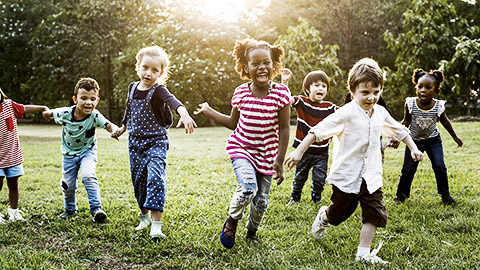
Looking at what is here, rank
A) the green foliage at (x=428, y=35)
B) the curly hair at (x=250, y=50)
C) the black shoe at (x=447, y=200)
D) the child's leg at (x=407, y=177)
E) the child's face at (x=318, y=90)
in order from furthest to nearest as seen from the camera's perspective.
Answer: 1. the green foliage at (x=428, y=35)
2. the child's face at (x=318, y=90)
3. the child's leg at (x=407, y=177)
4. the black shoe at (x=447, y=200)
5. the curly hair at (x=250, y=50)

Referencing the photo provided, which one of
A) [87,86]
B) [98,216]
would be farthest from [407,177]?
[87,86]

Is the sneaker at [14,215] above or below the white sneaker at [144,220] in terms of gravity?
below

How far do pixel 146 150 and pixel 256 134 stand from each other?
3.66 ft

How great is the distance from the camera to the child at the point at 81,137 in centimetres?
433

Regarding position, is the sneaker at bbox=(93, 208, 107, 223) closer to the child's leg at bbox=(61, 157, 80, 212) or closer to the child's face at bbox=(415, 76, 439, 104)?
the child's leg at bbox=(61, 157, 80, 212)

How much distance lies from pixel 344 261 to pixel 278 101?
52.6 inches

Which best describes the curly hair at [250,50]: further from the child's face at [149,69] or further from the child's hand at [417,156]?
the child's hand at [417,156]

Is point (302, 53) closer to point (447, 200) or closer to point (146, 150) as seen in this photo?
point (447, 200)

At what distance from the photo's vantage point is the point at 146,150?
3943 mm

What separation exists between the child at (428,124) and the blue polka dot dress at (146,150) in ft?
9.45

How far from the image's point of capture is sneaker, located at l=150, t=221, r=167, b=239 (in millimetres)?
3686

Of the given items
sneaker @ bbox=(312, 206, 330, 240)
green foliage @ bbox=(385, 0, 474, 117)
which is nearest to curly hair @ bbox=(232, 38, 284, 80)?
sneaker @ bbox=(312, 206, 330, 240)

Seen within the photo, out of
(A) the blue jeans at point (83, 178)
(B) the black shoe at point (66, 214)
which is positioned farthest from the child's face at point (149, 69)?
(B) the black shoe at point (66, 214)

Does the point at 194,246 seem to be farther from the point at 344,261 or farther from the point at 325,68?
the point at 325,68
